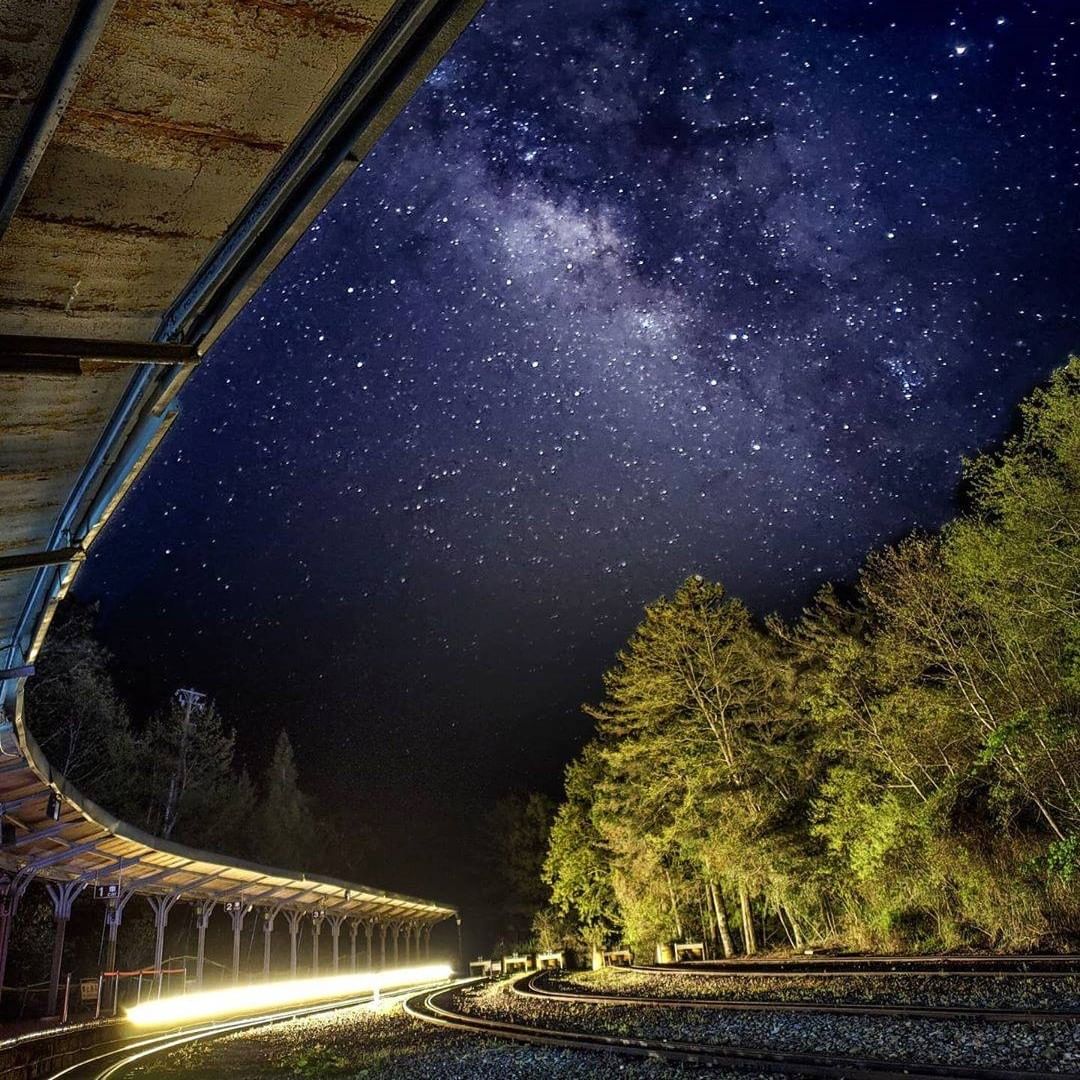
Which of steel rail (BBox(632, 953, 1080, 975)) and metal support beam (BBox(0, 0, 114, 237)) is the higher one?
metal support beam (BBox(0, 0, 114, 237))

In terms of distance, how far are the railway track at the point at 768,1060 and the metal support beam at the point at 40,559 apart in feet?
27.4

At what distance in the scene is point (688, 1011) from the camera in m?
14.0

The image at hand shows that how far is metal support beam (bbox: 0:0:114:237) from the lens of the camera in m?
2.71

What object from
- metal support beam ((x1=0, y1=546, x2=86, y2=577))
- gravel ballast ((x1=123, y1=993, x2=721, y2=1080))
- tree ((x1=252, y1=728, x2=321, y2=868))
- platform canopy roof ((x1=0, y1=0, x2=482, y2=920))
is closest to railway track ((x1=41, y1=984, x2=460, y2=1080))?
gravel ballast ((x1=123, y1=993, x2=721, y2=1080))

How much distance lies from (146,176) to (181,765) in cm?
4156

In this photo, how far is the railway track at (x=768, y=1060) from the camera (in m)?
6.97

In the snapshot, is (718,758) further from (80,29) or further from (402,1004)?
(80,29)

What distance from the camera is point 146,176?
3.66 metres

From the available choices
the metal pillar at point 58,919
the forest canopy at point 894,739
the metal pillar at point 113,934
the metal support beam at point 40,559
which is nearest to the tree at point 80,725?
the metal pillar at point 113,934

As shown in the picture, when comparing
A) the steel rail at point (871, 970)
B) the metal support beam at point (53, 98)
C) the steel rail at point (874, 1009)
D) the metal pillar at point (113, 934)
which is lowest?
the steel rail at point (871, 970)

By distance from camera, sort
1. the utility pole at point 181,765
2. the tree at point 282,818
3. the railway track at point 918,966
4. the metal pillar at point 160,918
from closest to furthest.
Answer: the railway track at point 918,966 < the metal pillar at point 160,918 < the utility pole at point 181,765 < the tree at point 282,818

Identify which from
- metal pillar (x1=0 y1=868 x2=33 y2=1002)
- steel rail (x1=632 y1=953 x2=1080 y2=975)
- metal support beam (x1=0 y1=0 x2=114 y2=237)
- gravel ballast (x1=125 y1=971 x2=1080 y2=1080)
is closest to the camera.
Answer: metal support beam (x1=0 y1=0 x2=114 y2=237)

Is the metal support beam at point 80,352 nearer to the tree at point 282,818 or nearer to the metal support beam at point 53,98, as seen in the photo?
the metal support beam at point 53,98

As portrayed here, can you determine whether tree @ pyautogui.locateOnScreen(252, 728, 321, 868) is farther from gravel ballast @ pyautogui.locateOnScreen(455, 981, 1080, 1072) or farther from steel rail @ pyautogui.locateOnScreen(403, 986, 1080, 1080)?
steel rail @ pyautogui.locateOnScreen(403, 986, 1080, 1080)
